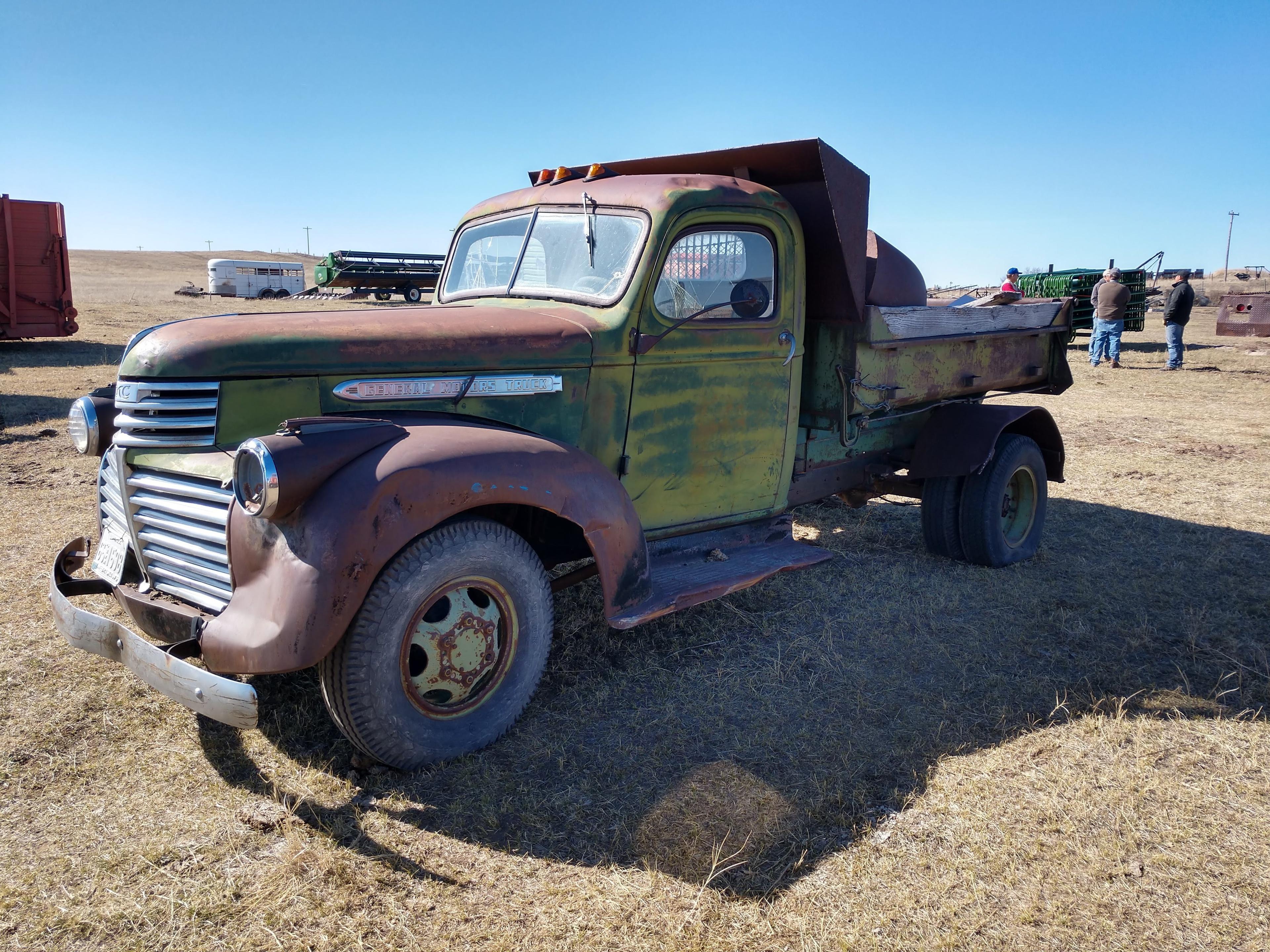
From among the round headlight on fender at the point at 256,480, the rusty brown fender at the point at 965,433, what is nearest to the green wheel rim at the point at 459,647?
the round headlight on fender at the point at 256,480

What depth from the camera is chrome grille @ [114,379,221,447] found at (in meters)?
2.86

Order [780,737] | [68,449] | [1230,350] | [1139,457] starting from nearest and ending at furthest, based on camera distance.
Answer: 1. [780,737]
2. [68,449]
3. [1139,457]
4. [1230,350]

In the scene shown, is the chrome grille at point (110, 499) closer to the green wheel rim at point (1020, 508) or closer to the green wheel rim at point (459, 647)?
the green wheel rim at point (459, 647)

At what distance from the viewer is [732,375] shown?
154 inches

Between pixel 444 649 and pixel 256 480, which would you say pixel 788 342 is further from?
pixel 256 480

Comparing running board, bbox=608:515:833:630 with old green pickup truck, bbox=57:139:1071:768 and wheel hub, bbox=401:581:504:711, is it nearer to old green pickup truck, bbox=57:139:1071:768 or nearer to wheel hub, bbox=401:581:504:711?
old green pickup truck, bbox=57:139:1071:768

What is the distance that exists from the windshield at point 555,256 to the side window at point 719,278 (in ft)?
0.65

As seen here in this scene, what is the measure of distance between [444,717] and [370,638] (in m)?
0.44

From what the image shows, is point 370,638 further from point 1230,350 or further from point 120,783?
point 1230,350

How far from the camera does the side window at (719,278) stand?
12.1ft

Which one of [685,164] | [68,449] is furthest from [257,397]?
[68,449]

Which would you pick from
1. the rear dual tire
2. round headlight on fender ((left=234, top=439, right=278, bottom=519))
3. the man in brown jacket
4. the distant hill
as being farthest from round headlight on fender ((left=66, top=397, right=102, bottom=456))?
the distant hill

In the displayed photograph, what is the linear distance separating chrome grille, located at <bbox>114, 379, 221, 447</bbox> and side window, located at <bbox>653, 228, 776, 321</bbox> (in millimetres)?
1755

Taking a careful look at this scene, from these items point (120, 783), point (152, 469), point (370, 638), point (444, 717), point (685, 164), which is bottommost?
point (120, 783)
